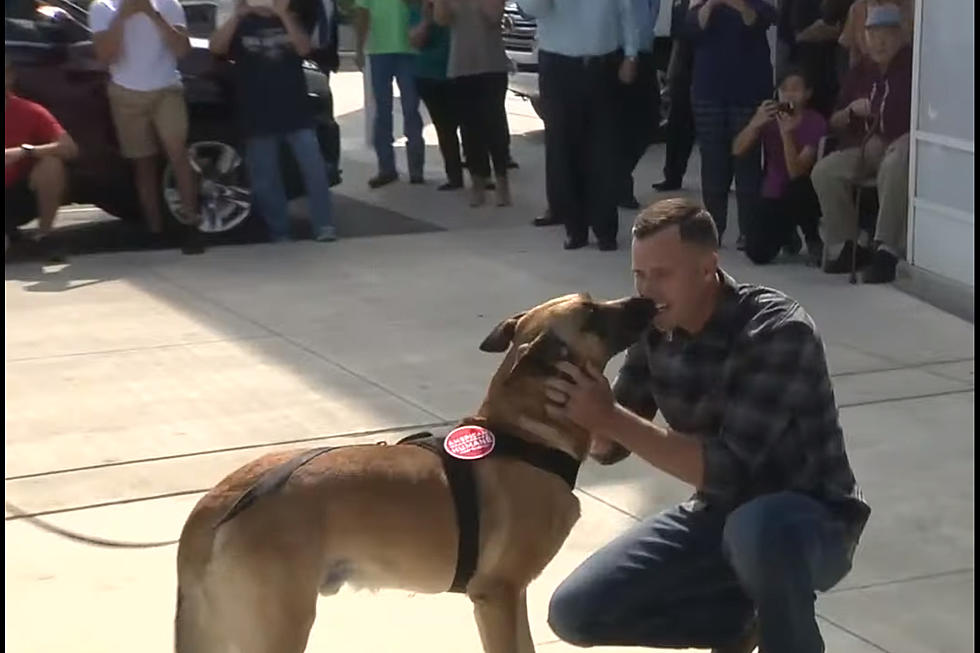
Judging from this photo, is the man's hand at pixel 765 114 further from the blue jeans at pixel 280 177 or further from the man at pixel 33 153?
the man at pixel 33 153

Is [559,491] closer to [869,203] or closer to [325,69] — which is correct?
[869,203]

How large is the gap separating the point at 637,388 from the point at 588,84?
6.05m

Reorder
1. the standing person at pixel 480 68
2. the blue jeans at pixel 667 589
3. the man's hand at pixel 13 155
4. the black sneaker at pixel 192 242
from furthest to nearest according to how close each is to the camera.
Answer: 1. the standing person at pixel 480 68
2. the black sneaker at pixel 192 242
3. the man's hand at pixel 13 155
4. the blue jeans at pixel 667 589

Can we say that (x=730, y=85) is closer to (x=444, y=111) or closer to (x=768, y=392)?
(x=444, y=111)

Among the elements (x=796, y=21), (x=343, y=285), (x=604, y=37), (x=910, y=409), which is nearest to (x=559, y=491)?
(x=910, y=409)

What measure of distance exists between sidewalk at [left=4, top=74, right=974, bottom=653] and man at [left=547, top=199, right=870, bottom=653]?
647mm

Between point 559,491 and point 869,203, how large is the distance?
628cm

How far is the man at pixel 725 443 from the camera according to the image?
12.3 feet

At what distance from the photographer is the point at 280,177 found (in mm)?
10883

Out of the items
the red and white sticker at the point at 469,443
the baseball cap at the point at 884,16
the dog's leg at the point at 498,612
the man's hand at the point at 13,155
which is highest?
the baseball cap at the point at 884,16

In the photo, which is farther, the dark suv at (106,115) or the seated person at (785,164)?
the dark suv at (106,115)

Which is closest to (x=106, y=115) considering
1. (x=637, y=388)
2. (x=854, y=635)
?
(x=637, y=388)

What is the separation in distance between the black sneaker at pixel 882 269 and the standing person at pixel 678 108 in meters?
2.64

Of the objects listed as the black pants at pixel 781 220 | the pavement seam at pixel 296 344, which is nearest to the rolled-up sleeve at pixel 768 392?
the pavement seam at pixel 296 344
